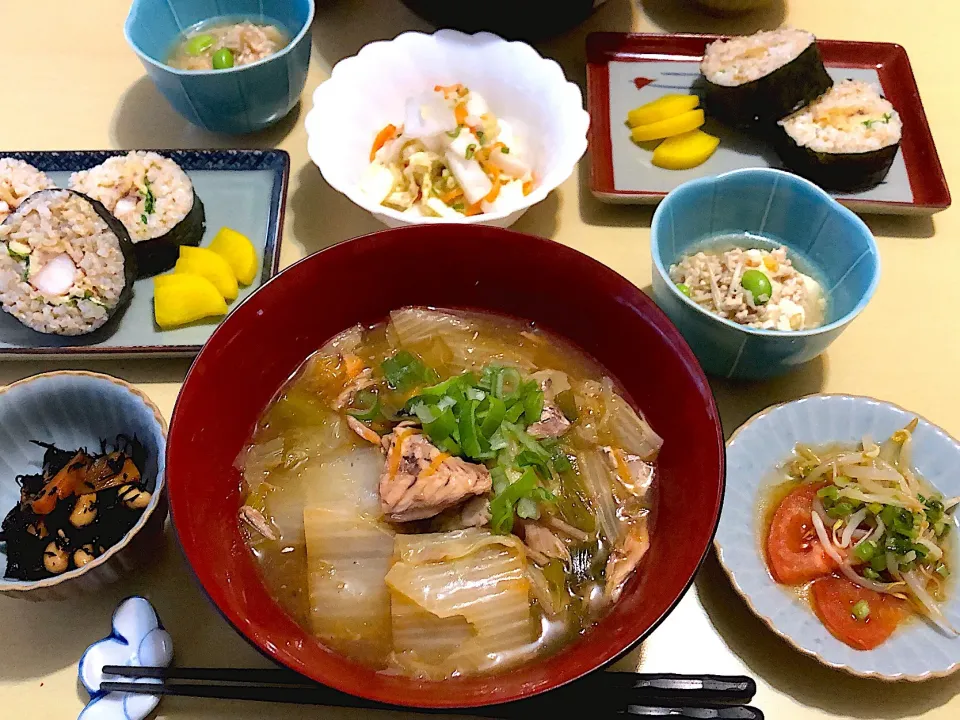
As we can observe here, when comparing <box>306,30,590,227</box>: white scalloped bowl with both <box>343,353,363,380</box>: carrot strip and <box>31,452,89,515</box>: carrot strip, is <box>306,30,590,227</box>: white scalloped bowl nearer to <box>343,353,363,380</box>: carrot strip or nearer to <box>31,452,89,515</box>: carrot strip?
<box>343,353,363,380</box>: carrot strip

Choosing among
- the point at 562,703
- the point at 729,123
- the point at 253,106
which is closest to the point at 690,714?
the point at 562,703

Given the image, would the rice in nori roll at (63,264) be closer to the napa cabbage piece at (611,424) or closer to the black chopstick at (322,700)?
the black chopstick at (322,700)

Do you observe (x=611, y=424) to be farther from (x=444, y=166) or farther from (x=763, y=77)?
(x=763, y=77)

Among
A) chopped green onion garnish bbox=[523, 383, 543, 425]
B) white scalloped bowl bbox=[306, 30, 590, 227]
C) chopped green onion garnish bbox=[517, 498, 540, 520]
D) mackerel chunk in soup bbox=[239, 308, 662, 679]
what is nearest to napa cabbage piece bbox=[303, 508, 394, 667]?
mackerel chunk in soup bbox=[239, 308, 662, 679]

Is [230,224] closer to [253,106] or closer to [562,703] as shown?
[253,106]

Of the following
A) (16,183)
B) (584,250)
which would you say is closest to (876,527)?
(584,250)

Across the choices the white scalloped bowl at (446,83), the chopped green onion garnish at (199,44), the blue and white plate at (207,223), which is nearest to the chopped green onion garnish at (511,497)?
the white scalloped bowl at (446,83)
